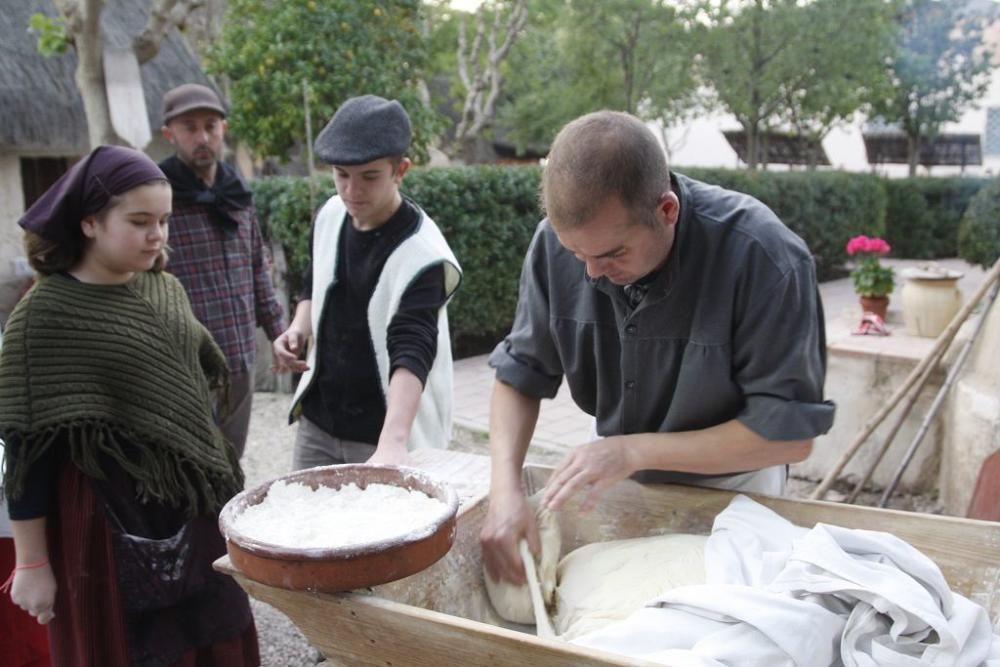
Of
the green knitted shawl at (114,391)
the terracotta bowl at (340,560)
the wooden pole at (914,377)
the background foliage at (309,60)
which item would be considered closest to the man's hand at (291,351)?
the green knitted shawl at (114,391)

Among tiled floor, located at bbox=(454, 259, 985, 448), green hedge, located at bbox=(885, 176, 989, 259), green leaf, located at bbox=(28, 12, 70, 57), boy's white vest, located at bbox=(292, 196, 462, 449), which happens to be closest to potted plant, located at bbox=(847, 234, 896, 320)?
tiled floor, located at bbox=(454, 259, 985, 448)

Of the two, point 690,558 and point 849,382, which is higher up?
point 690,558

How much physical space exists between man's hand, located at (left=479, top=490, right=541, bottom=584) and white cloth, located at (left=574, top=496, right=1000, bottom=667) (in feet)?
1.43

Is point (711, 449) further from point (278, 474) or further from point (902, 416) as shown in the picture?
point (278, 474)

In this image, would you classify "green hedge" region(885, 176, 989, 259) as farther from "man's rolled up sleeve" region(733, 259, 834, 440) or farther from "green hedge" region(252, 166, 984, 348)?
"man's rolled up sleeve" region(733, 259, 834, 440)

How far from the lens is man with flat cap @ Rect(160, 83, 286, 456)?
3.55m

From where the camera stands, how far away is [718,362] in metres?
1.84

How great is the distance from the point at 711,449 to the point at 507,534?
473 mm

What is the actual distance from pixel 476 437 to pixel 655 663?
183 inches

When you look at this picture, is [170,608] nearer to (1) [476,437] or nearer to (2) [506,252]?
(1) [476,437]

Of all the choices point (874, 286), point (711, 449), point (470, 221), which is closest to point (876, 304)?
point (874, 286)

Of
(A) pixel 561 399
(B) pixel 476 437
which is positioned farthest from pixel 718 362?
(A) pixel 561 399

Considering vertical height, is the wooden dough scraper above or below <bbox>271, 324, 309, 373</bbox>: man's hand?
below

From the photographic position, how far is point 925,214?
1695 centimetres
